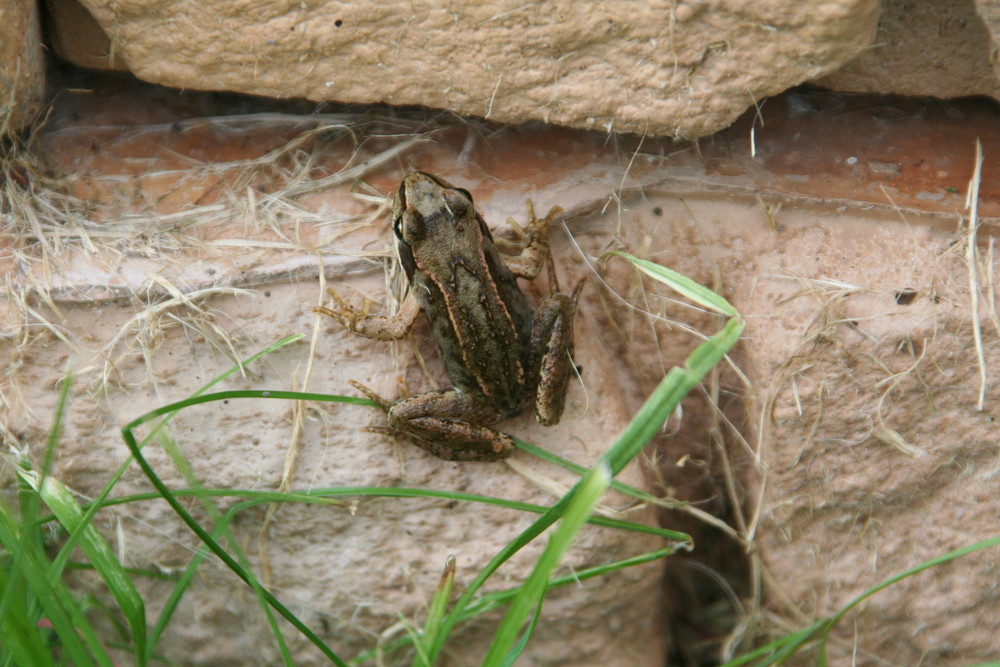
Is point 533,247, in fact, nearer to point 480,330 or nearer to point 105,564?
point 480,330

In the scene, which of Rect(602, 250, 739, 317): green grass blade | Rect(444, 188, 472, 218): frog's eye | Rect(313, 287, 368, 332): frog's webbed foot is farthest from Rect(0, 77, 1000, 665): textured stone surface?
Rect(602, 250, 739, 317): green grass blade

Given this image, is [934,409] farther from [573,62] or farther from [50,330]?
[50,330]

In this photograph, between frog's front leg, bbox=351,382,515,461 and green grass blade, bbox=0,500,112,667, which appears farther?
frog's front leg, bbox=351,382,515,461

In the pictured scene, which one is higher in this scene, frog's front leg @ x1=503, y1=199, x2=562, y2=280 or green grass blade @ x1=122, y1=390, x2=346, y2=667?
frog's front leg @ x1=503, y1=199, x2=562, y2=280

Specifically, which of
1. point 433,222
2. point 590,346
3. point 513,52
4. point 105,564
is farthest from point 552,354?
point 105,564

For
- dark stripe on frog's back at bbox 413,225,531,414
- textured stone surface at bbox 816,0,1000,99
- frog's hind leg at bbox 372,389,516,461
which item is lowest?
frog's hind leg at bbox 372,389,516,461

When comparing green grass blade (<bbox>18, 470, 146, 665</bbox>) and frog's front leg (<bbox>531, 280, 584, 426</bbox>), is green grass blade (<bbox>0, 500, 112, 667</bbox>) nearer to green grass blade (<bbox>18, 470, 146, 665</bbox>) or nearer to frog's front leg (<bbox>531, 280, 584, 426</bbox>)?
green grass blade (<bbox>18, 470, 146, 665</bbox>)
